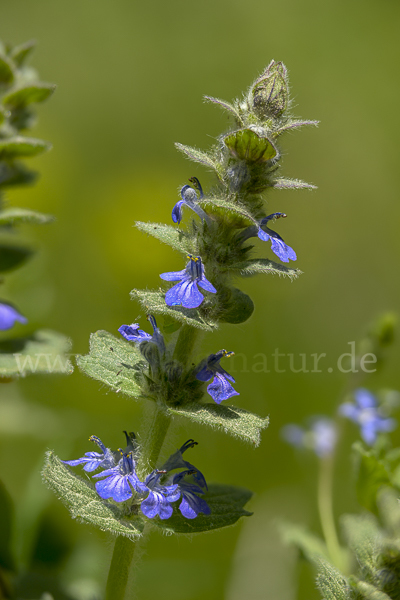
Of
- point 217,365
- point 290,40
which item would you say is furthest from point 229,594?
point 290,40

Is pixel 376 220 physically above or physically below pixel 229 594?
above

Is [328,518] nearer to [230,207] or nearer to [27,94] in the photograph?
[230,207]

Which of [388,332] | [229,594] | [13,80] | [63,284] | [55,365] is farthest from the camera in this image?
[63,284]

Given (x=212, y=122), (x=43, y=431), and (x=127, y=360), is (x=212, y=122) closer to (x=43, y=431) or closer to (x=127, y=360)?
(x=43, y=431)

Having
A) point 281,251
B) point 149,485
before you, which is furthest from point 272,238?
point 149,485

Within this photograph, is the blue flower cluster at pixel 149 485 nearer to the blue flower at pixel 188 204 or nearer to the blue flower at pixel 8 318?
the blue flower at pixel 8 318

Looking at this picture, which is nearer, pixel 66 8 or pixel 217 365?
pixel 217 365

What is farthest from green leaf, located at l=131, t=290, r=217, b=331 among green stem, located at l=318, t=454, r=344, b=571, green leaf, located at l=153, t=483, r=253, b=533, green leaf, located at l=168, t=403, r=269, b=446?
green stem, located at l=318, t=454, r=344, b=571
